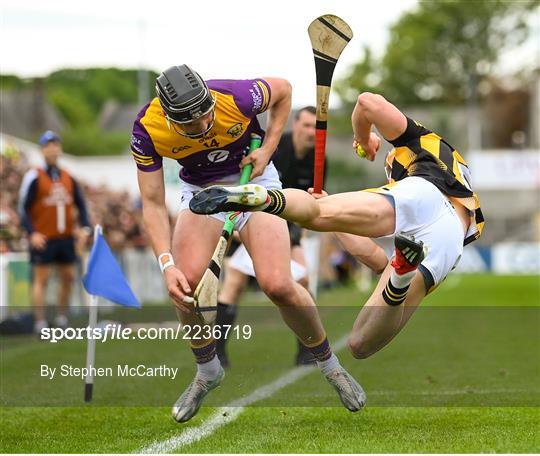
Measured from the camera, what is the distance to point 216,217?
673 cm

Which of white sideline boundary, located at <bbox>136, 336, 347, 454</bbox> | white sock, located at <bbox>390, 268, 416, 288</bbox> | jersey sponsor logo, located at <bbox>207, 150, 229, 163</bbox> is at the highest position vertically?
jersey sponsor logo, located at <bbox>207, 150, 229, 163</bbox>

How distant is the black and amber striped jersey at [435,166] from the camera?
633 centimetres

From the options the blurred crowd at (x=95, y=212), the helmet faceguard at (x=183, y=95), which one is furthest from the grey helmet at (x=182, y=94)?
the blurred crowd at (x=95, y=212)

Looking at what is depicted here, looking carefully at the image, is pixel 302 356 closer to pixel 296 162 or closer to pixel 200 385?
pixel 296 162

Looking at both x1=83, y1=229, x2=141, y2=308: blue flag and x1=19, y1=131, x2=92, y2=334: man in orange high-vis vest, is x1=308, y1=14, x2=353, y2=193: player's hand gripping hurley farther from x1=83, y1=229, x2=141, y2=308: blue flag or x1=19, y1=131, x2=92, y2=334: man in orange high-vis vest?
x1=19, y1=131, x2=92, y2=334: man in orange high-vis vest

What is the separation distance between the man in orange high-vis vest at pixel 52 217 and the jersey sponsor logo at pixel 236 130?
6201 mm

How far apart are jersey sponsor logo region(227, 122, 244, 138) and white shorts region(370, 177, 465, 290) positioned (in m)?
0.99

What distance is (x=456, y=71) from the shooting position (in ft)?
202

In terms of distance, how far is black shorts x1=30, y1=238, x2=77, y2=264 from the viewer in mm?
12620

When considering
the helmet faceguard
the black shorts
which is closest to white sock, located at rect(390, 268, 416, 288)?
the helmet faceguard

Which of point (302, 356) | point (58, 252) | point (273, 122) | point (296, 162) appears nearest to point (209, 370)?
point (273, 122)

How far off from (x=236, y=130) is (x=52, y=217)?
265 inches

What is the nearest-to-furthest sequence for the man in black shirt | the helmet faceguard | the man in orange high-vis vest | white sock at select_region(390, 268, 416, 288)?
the helmet faceguard
white sock at select_region(390, 268, 416, 288)
the man in black shirt
the man in orange high-vis vest

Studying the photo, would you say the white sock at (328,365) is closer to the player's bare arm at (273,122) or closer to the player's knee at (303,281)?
the player's bare arm at (273,122)
